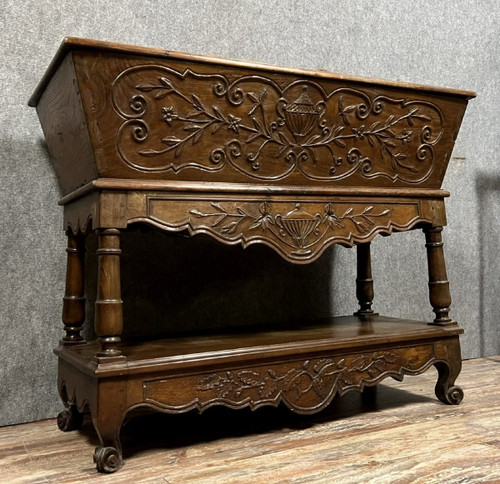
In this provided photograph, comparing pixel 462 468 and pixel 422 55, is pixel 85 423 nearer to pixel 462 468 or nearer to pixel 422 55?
pixel 462 468

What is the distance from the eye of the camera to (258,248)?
7.55ft

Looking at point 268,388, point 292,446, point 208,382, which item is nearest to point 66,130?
point 208,382

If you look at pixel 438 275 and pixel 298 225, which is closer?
pixel 298 225

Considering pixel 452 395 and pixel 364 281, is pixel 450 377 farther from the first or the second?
pixel 364 281

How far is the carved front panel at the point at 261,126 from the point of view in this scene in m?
1.49

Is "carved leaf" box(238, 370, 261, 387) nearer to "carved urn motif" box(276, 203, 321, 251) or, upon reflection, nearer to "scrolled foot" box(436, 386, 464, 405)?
"carved urn motif" box(276, 203, 321, 251)

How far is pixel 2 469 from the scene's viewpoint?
1.45 meters

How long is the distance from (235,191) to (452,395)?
0.98 metres

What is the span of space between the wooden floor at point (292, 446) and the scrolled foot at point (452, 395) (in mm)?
35

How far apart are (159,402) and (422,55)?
2.00 metres

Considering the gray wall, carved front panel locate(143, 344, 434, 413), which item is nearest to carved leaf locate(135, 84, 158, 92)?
the gray wall

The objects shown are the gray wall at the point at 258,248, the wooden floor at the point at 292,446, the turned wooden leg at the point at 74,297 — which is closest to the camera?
the wooden floor at the point at 292,446

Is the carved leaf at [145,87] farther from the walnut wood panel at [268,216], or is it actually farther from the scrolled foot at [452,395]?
the scrolled foot at [452,395]

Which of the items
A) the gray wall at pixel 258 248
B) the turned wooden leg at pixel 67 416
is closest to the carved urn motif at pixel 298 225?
the gray wall at pixel 258 248
